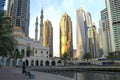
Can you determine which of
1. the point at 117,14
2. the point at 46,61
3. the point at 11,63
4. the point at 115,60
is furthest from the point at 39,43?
the point at 117,14

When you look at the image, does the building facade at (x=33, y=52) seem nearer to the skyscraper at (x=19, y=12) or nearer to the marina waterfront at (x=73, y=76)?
the skyscraper at (x=19, y=12)

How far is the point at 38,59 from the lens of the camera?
123 m

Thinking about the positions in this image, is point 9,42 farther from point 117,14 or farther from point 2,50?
point 117,14

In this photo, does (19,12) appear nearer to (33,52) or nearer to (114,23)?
(33,52)

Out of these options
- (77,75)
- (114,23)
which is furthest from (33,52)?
(77,75)

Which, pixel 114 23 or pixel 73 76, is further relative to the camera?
pixel 114 23

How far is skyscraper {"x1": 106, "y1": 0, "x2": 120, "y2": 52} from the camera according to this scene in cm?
14810

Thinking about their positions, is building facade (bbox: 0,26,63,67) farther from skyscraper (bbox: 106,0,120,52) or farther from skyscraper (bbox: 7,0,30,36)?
skyscraper (bbox: 7,0,30,36)

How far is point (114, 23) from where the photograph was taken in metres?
155

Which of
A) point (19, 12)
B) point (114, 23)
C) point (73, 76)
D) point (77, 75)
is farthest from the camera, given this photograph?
point (19, 12)

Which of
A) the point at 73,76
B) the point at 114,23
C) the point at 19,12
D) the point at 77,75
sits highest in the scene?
the point at 19,12

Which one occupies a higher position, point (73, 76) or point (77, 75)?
point (73, 76)


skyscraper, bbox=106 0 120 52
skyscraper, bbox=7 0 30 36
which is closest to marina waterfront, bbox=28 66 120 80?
skyscraper, bbox=106 0 120 52

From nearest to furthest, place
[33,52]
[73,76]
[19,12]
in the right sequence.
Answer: [73,76] < [33,52] < [19,12]
